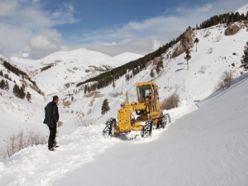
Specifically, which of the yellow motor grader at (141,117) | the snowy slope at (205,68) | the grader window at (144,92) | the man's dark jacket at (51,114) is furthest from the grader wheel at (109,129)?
the snowy slope at (205,68)

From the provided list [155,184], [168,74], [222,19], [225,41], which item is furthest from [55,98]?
[222,19]

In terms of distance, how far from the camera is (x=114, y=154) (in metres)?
10.5

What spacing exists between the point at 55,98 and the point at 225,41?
5420cm

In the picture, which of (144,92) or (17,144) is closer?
(17,144)

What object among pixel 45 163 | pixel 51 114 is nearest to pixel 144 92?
pixel 51 114

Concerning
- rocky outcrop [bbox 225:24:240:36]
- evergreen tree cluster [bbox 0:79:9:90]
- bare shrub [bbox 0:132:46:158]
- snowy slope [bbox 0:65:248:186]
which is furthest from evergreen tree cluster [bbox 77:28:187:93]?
snowy slope [bbox 0:65:248:186]

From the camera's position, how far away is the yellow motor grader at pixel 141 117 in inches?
534

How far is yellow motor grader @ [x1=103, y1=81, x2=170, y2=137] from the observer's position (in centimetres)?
1355

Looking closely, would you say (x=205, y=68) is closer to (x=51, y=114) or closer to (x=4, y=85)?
(x=4, y=85)

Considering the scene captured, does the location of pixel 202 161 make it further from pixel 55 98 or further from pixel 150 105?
pixel 150 105

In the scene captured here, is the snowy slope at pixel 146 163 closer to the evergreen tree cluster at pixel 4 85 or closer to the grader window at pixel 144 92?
the grader window at pixel 144 92

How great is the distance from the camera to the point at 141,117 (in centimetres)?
1527

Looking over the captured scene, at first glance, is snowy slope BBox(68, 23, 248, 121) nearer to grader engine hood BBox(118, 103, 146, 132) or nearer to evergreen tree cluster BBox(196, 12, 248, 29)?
evergreen tree cluster BBox(196, 12, 248, 29)

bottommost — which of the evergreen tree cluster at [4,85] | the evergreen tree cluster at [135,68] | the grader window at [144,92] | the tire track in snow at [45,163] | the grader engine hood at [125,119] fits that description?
the tire track in snow at [45,163]
